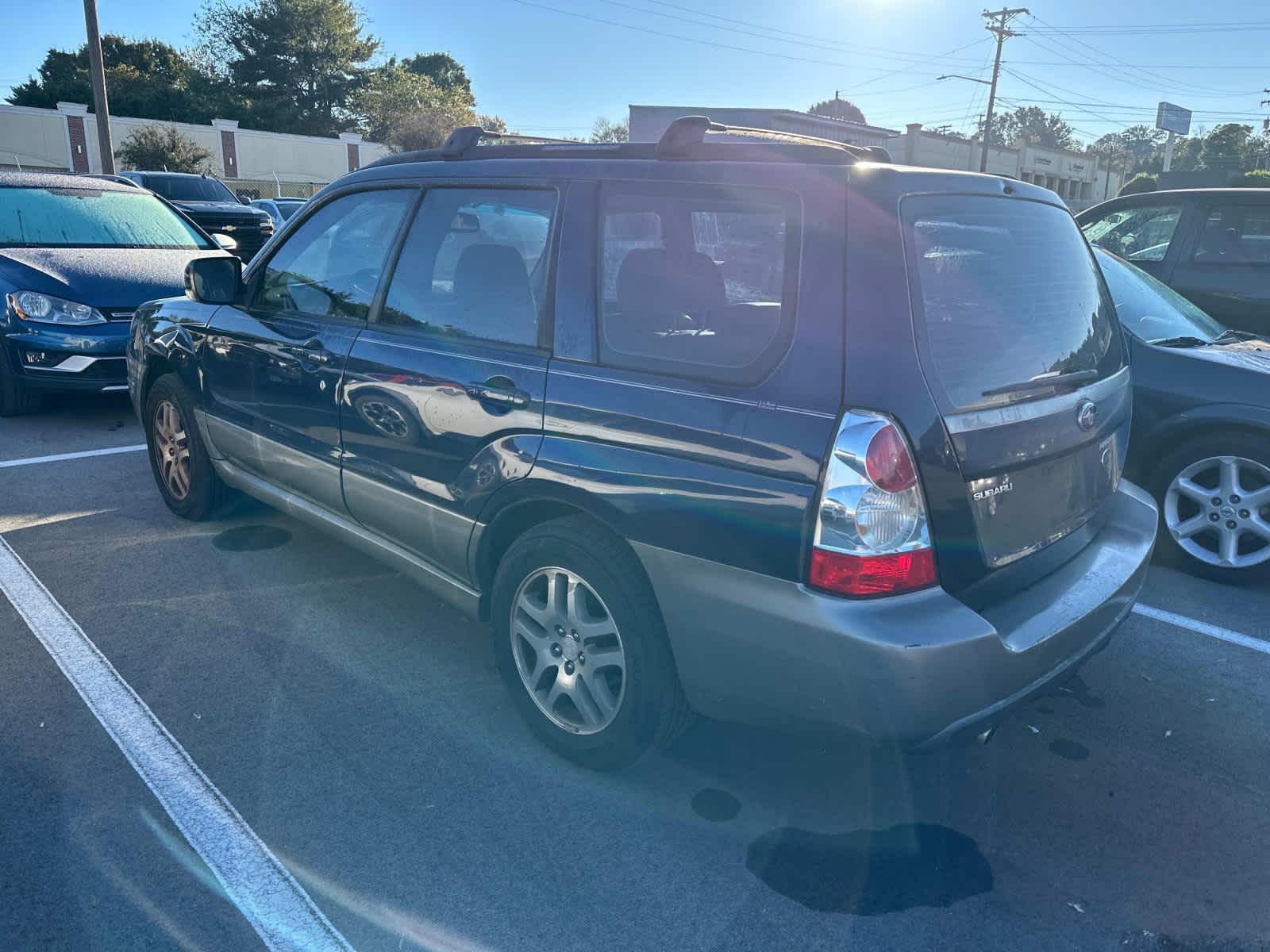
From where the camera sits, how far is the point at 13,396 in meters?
7.17

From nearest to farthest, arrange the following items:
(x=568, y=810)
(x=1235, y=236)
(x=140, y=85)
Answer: (x=568, y=810) → (x=1235, y=236) → (x=140, y=85)

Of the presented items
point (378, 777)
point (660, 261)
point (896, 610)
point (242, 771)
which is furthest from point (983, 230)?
point (242, 771)

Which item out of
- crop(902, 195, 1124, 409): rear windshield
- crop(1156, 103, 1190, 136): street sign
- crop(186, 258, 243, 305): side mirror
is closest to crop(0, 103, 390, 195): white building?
crop(186, 258, 243, 305): side mirror

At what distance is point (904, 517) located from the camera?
2301 mm

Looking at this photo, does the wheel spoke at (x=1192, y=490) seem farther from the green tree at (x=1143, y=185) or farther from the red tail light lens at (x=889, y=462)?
the green tree at (x=1143, y=185)

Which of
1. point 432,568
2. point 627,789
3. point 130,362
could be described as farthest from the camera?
point 130,362

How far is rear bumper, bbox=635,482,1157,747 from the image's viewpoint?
2.25 m

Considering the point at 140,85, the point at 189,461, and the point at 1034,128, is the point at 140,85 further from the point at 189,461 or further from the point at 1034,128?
the point at 1034,128

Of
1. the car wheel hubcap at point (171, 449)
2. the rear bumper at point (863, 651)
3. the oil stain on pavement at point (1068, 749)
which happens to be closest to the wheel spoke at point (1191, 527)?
the oil stain on pavement at point (1068, 749)

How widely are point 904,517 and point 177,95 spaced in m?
57.8

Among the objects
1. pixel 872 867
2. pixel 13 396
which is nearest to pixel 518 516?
pixel 872 867

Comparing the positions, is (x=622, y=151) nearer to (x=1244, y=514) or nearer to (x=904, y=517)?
(x=904, y=517)

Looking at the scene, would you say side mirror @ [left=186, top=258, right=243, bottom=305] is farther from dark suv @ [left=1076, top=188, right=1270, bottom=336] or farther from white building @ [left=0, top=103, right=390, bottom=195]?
white building @ [left=0, top=103, right=390, bottom=195]

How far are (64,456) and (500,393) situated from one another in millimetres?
4675
